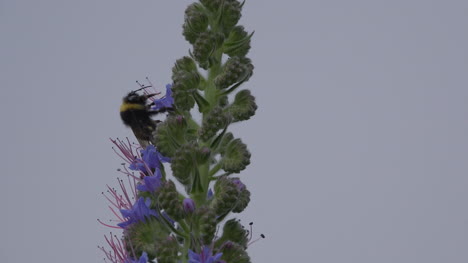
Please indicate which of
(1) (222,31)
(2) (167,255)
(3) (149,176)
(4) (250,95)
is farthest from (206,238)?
(1) (222,31)

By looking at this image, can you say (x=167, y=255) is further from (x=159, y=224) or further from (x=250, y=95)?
(x=250, y=95)

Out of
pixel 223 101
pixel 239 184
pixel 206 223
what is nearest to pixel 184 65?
pixel 223 101

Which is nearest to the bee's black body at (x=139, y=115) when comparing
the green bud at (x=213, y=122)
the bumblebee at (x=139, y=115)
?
the bumblebee at (x=139, y=115)

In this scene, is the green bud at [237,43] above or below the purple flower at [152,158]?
above

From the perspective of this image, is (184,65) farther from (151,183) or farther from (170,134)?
(151,183)

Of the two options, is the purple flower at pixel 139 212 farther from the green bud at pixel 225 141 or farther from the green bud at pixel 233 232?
the green bud at pixel 225 141
